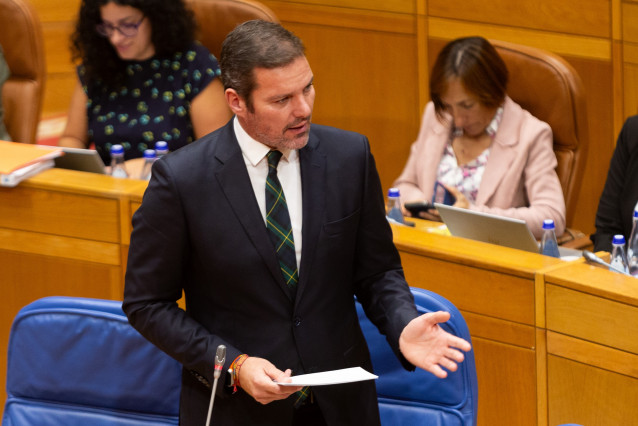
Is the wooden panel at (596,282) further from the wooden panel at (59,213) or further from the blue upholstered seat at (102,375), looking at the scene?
the wooden panel at (59,213)

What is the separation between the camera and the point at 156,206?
1701mm

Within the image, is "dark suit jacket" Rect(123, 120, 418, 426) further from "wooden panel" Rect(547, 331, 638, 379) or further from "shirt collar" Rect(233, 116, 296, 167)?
"wooden panel" Rect(547, 331, 638, 379)

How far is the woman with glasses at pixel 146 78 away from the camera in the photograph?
3287 millimetres

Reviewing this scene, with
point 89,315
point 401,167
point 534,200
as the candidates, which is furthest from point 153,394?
point 401,167

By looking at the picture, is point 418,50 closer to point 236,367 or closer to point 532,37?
point 532,37

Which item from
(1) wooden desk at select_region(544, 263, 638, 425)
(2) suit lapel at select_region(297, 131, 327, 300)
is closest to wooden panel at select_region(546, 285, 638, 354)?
(1) wooden desk at select_region(544, 263, 638, 425)

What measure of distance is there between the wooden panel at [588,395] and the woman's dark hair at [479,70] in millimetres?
1137

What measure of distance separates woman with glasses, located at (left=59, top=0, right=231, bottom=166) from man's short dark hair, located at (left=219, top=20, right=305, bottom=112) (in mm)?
1628

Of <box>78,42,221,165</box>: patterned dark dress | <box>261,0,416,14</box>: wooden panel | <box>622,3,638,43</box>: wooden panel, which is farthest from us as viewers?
<box>261,0,416,14</box>: wooden panel

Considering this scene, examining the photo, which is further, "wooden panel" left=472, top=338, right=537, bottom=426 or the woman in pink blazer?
the woman in pink blazer

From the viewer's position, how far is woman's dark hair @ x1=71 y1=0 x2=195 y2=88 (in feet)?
10.7

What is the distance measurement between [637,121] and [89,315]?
178cm

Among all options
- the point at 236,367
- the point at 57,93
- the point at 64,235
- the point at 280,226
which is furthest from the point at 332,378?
the point at 57,93

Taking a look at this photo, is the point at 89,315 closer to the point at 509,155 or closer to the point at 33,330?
the point at 33,330
